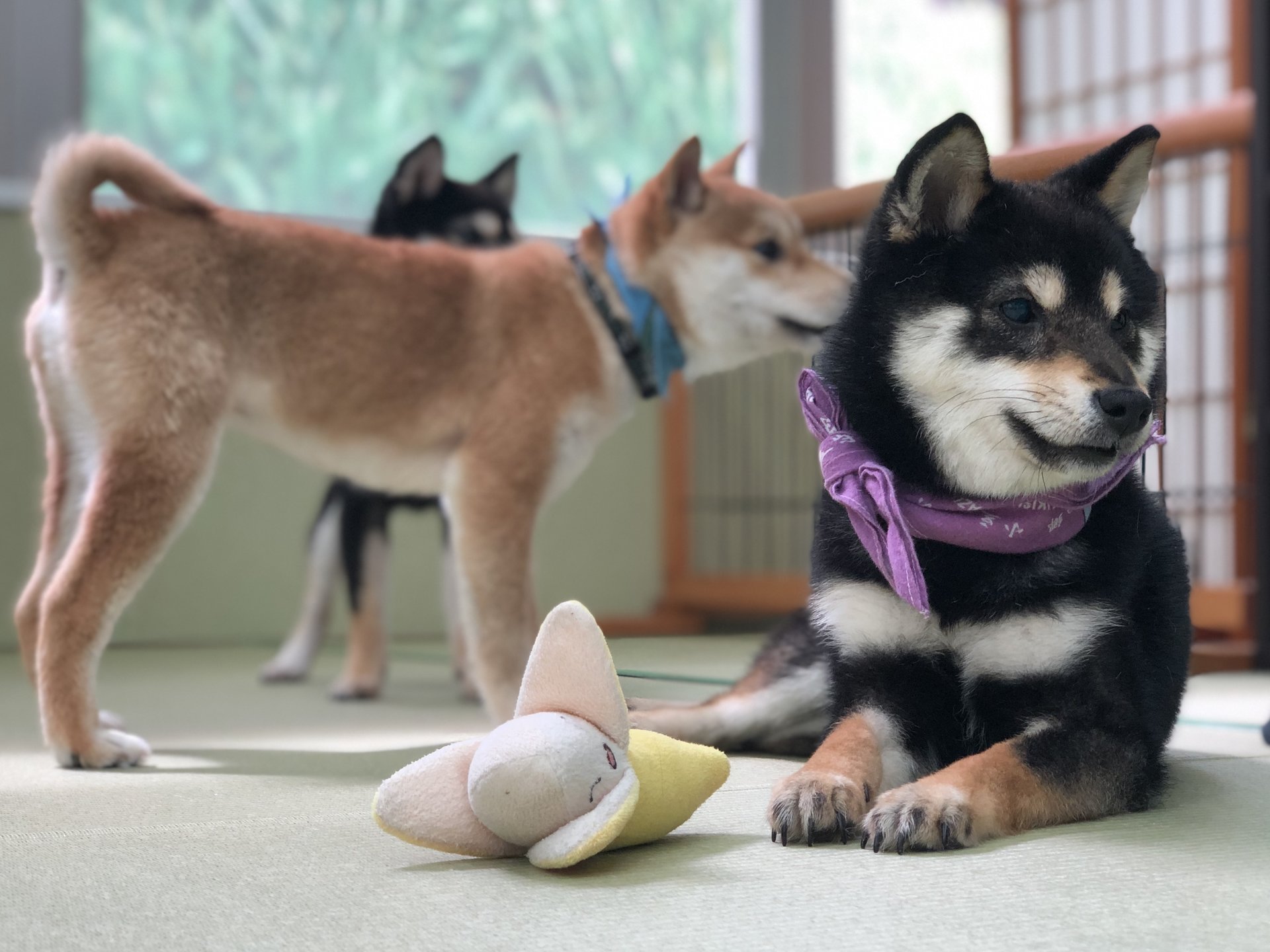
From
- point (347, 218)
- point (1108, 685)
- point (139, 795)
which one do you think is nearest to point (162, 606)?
point (347, 218)

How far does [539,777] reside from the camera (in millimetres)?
1047

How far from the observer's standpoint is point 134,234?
186cm

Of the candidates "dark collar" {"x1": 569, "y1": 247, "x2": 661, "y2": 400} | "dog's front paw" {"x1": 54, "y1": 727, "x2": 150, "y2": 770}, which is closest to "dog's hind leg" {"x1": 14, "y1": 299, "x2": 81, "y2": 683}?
"dog's front paw" {"x1": 54, "y1": 727, "x2": 150, "y2": 770}

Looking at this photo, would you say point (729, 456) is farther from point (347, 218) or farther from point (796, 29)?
point (796, 29)

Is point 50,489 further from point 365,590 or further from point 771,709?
point 771,709

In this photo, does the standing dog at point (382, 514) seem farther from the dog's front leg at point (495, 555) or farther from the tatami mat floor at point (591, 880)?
the tatami mat floor at point (591, 880)

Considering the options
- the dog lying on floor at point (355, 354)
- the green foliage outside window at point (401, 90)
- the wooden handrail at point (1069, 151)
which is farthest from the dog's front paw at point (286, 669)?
the green foliage outside window at point (401, 90)

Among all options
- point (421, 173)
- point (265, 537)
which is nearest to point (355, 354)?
point (421, 173)

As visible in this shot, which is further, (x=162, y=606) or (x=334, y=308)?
(x=162, y=606)

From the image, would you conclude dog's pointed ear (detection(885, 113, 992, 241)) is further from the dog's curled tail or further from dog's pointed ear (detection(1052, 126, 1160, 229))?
the dog's curled tail

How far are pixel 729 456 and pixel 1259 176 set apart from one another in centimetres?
183

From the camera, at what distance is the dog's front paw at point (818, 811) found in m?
1.15

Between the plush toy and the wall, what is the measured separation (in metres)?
2.03

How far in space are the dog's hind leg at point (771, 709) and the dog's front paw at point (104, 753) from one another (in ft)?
2.25
